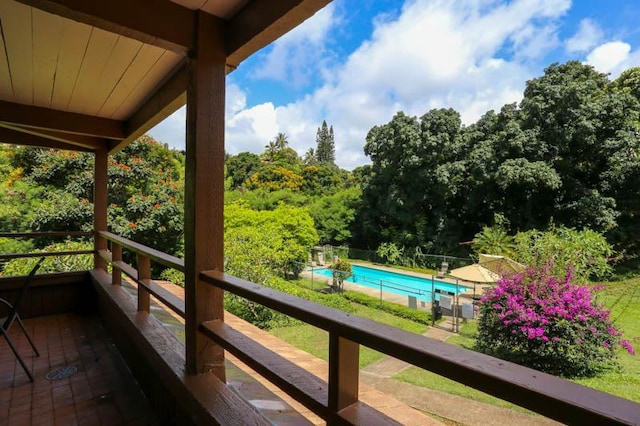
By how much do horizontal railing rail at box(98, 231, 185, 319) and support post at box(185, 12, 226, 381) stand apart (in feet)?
0.62

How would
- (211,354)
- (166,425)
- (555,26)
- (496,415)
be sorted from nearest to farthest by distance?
(211,354), (166,425), (496,415), (555,26)

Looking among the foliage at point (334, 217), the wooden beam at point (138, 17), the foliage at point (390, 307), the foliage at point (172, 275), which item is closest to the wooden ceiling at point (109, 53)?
the wooden beam at point (138, 17)

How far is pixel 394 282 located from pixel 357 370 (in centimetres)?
1277

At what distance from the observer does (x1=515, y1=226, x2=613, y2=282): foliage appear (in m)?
6.45

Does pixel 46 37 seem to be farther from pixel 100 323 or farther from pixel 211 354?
pixel 100 323

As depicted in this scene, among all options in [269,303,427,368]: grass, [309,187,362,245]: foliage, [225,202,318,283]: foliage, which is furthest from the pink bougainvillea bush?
[309,187,362,245]: foliage

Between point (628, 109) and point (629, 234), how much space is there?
435 cm

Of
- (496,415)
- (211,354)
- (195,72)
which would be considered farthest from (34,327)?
(496,415)

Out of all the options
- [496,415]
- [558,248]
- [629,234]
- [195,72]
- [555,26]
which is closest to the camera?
[195,72]

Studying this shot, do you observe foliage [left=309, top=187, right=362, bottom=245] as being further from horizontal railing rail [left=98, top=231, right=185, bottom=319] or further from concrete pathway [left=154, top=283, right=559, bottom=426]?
horizontal railing rail [left=98, top=231, right=185, bottom=319]

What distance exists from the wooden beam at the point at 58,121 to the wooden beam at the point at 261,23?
2.06m

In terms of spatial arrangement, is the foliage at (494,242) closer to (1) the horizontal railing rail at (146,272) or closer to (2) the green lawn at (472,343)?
(2) the green lawn at (472,343)

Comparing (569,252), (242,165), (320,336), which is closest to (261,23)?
(320,336)

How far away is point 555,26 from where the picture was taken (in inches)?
691
